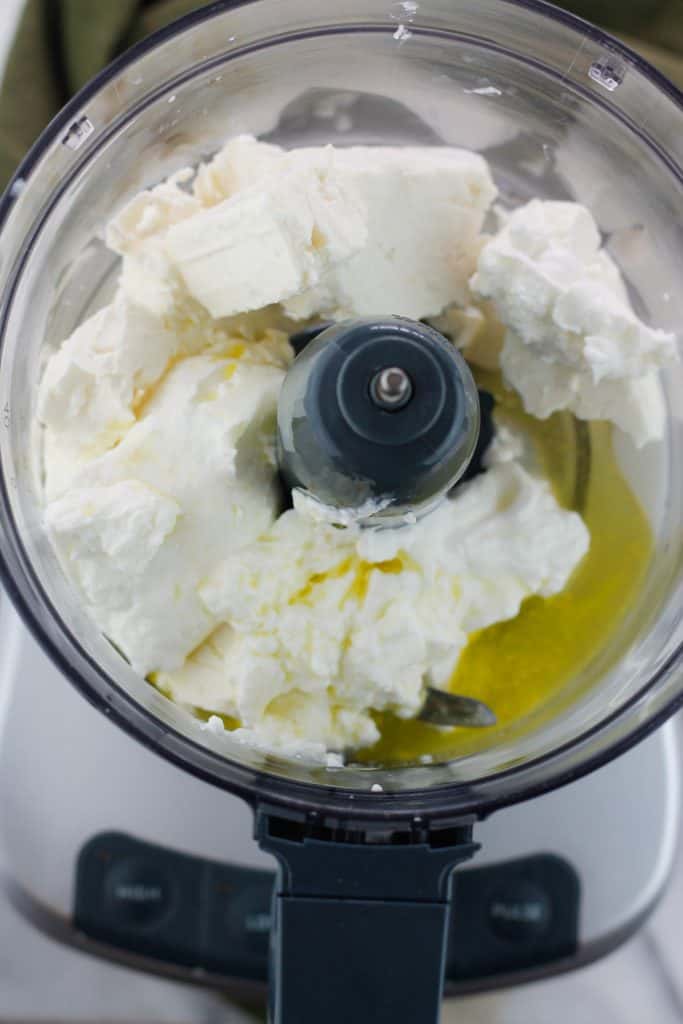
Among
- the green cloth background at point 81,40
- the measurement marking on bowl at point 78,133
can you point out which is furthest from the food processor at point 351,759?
the green cloth background at point 81,40

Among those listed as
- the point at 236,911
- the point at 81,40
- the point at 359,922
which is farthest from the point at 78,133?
the point at 236,911

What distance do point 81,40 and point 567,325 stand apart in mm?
409

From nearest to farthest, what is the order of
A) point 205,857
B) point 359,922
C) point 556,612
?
point 359,922
point 556,612
point 205,857

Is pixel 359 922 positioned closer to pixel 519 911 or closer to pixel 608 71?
pixel 519 911

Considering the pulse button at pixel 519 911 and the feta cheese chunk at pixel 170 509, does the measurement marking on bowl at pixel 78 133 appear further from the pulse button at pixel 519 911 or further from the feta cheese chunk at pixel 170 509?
the pulse button at pixel 519 911

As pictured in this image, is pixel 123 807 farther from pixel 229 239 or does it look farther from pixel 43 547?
pixel 229 239

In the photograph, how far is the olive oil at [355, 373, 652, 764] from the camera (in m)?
0.53

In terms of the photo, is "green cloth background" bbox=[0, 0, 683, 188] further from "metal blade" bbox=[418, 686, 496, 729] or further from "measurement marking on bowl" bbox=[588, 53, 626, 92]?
"metal blade" bbox=[418, 686, 496, 729]

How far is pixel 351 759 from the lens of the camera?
1.67ft

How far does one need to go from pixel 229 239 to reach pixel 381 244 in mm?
87

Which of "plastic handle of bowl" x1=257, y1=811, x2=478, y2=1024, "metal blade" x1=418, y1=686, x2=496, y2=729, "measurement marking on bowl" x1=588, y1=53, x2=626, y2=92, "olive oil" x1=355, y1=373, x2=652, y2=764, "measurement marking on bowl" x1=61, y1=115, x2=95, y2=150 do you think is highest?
"measurement marking on bowl" x1=588, y1=53, x2=626, y2=92

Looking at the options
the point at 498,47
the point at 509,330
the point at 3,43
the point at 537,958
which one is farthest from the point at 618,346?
the point at 3,43

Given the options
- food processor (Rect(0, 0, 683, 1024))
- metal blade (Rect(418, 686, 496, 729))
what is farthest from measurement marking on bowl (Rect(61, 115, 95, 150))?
metal blade (Rect(418, 686, 496, 729))

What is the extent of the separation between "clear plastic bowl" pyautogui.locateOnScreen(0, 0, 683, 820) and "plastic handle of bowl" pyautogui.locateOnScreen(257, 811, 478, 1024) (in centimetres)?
2
